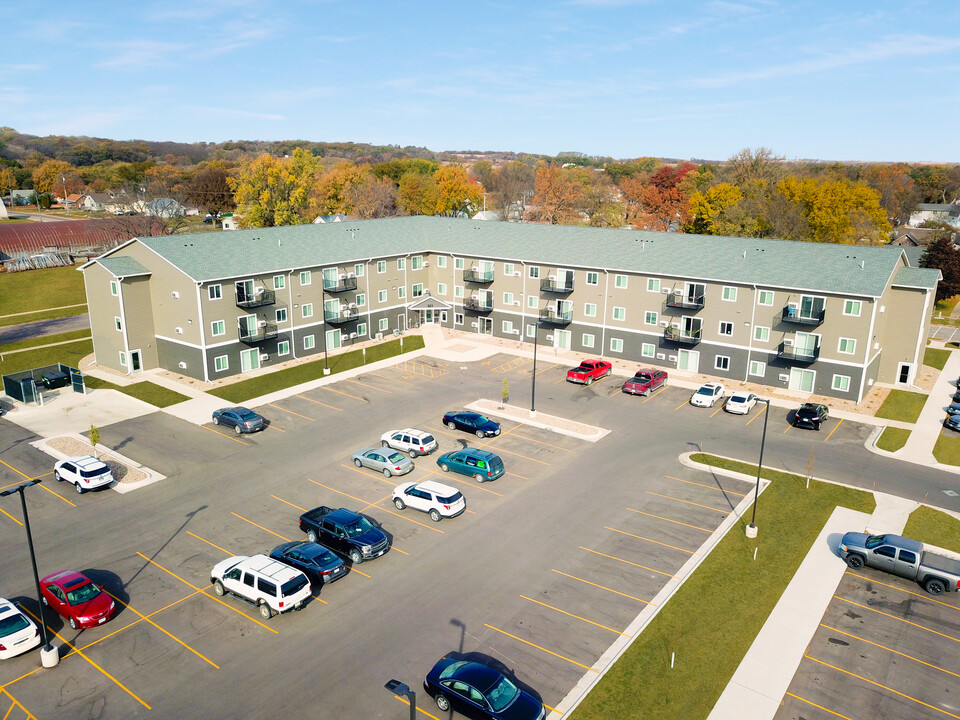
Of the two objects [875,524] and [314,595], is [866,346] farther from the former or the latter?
[314,595]

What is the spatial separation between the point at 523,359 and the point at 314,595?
3583 centimetres

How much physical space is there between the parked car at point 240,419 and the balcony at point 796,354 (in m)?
39.4

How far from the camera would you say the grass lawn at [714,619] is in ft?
70.4

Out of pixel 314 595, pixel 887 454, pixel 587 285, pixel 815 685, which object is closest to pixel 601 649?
pixel 815 685

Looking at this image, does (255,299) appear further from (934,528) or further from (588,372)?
(934,528)

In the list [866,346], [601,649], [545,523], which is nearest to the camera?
[601,649]

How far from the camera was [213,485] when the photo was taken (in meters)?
35.9

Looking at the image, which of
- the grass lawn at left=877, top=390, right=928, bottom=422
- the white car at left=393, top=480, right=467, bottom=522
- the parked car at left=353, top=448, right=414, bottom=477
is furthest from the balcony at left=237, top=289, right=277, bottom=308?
the grass lawn at left=877, top=390, right=928, bottom=422

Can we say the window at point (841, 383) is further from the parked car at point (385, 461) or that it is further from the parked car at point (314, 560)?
the parked car at point (314, 560)

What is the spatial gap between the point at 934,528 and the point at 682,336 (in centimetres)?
2543

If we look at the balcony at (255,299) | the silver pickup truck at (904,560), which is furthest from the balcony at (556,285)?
the silver pickup truck at (904,560)

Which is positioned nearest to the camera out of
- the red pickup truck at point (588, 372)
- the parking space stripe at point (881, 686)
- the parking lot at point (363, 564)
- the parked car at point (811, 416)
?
the parking space stripe at point (881, 686)

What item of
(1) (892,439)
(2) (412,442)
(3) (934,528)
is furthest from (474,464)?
(1) (892,439)

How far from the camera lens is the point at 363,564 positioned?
29.1m
